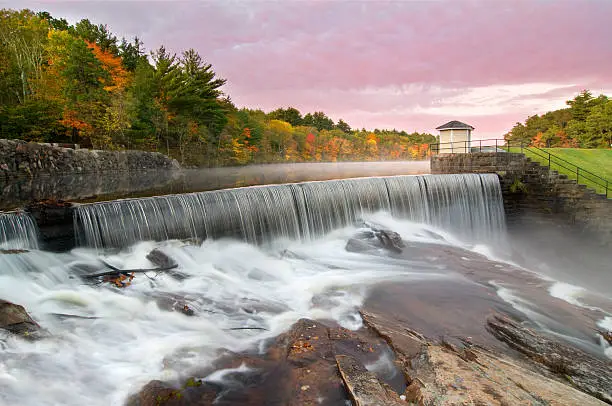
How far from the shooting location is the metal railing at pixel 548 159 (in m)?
18.7

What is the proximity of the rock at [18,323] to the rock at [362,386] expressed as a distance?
4.60m

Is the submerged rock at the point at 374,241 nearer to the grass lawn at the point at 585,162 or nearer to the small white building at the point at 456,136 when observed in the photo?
the grass lawn at the point at 585,162

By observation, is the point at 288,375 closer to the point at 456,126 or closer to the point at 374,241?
the point at 374,241

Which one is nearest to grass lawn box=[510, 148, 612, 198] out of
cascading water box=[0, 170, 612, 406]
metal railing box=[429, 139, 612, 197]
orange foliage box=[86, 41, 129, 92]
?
metal railing box=[429, 139, 612, 197]

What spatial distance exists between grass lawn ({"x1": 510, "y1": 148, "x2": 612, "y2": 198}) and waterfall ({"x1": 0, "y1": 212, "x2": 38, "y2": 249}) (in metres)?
22.0

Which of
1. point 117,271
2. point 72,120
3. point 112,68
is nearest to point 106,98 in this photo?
point 72,120

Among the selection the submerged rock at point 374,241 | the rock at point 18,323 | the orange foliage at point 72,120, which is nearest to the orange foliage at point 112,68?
the orange foliage at point 72,120

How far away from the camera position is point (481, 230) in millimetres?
18625

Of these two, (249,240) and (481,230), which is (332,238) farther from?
(481,230)

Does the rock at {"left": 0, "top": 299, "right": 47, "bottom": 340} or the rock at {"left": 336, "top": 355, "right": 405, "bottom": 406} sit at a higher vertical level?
the rock at {"left": 0, "top": 299, "right": 47, "bottom": 340}

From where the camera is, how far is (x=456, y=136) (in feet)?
83.1

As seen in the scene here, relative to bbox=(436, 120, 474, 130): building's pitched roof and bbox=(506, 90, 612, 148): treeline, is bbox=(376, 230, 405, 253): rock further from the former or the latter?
bbox=(506, 90, 612, 148): treeline

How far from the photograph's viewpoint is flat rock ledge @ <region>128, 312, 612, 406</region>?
13.7 feet

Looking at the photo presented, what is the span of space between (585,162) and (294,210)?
65.5 ft
